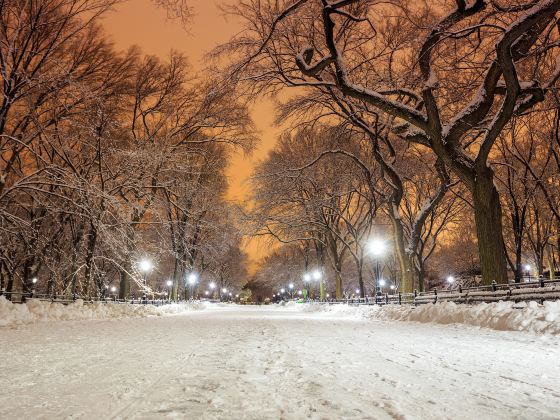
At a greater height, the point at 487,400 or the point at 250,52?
the point at 250,52

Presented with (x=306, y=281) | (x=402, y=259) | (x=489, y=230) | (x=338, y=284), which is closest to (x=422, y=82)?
(x=489, y=230)

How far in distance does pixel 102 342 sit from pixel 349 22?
14.2 m

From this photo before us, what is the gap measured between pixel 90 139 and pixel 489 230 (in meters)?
17.9

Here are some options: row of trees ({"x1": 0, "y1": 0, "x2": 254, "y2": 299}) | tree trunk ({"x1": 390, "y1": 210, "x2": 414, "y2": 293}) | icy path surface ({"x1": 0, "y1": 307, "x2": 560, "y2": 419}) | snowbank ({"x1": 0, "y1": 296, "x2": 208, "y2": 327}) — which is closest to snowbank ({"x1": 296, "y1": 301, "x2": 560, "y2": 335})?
icy path surface ({"x1": 0, "y1": 307, "x2": 560, "y2": 419})

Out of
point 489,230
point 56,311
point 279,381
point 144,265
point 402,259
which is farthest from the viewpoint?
point 402,259

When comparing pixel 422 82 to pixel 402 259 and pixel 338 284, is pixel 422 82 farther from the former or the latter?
pixel 338 284

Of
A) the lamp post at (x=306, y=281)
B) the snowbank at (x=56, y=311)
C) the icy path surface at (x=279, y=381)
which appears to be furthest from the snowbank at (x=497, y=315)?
the lamp post at (x=306, y=281)

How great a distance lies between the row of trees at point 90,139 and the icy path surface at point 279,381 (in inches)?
293

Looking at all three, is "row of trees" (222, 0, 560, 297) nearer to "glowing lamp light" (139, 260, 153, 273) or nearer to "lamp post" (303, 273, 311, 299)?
"glowing lamp light" (139, 260, 153, 273)

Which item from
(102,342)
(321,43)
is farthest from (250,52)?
(102,342)

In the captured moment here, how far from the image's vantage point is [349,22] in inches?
601

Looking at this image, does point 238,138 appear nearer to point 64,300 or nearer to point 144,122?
point 144,122

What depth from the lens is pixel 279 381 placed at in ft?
13.2

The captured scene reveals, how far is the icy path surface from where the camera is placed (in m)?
3.05
